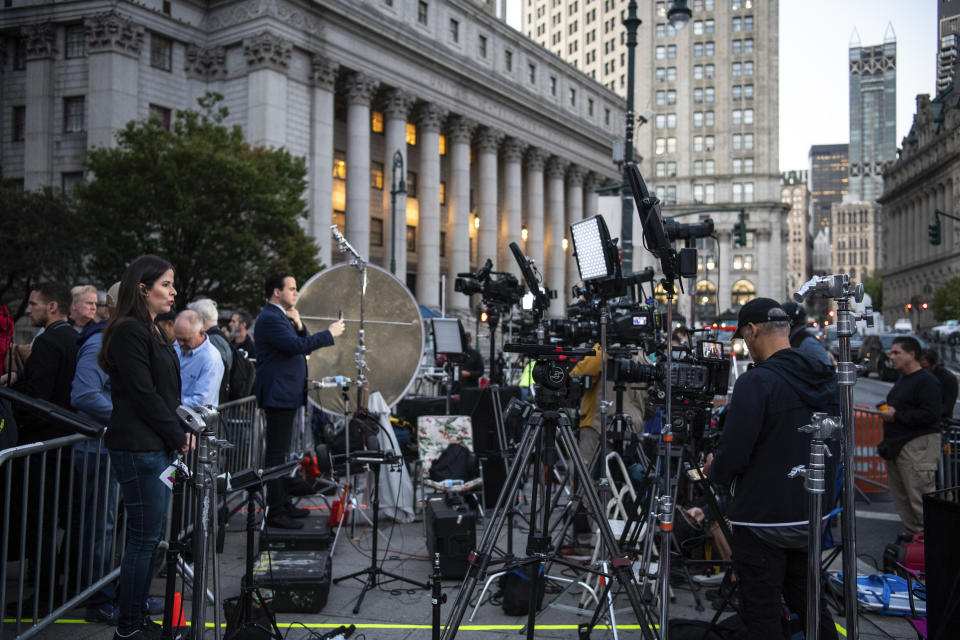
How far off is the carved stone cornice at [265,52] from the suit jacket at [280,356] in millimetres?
28831

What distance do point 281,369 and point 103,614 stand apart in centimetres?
267

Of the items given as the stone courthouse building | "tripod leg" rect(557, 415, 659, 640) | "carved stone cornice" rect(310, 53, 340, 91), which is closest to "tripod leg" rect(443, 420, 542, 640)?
"tripod leg" rect(557, 415, 659, 640)

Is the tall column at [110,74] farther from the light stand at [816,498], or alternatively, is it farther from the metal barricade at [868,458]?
the light stand at [816,498]

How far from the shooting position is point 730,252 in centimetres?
9225

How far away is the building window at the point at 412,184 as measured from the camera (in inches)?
1817

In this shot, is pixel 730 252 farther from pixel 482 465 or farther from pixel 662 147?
pixel 482 465

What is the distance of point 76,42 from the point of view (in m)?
31.9

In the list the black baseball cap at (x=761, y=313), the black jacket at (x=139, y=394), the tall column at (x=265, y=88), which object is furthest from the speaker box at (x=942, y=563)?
the tall column at (x=265, y=88)

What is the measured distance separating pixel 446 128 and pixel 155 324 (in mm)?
44468

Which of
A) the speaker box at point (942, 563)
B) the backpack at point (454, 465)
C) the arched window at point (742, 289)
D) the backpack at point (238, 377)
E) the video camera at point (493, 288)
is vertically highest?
the arched window at point (742, 289)

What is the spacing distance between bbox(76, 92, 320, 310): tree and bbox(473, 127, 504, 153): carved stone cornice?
24.1 metres

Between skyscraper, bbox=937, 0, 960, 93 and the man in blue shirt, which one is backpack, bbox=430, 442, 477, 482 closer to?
the man in blue shirt

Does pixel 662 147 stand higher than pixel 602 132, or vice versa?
pixel 662 147

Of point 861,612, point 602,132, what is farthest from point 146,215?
point 602,132
